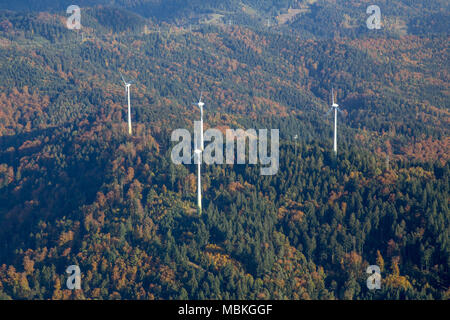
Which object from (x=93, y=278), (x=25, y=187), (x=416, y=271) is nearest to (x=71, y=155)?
(x=25, y=187)

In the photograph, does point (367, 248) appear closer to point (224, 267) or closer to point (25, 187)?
point (224, 267)

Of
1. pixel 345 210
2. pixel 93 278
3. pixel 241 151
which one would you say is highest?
pixel 241 151

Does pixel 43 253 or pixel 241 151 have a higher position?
pixel 241 151

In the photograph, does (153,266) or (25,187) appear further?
(25,187)

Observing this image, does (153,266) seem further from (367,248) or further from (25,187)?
(25,187)
